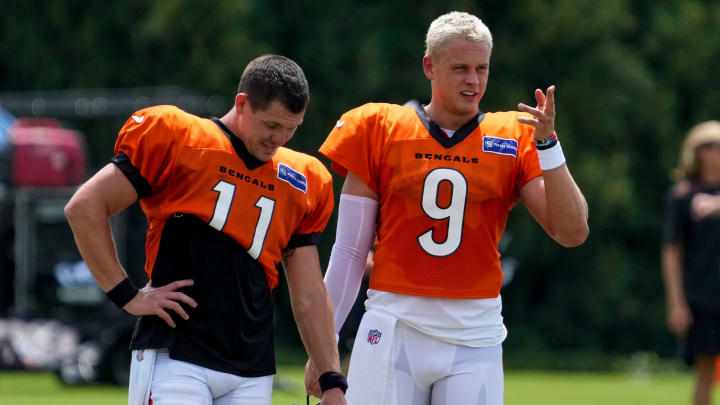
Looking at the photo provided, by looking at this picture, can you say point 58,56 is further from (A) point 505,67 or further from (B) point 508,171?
(B) point 508,171

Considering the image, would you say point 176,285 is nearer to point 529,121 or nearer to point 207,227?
point 207,227

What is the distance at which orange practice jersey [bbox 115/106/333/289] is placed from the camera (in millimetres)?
4242

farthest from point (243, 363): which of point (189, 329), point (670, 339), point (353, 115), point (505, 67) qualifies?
point (670, 339)

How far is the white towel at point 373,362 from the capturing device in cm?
454

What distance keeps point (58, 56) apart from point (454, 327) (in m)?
22.0

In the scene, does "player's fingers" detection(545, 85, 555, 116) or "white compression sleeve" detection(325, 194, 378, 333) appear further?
"white compression sleeve" detection(325, 194, 378, 333)

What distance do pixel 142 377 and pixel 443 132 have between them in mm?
1407

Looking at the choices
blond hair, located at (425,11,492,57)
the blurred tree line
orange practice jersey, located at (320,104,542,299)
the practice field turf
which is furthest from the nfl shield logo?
the blurred tree line

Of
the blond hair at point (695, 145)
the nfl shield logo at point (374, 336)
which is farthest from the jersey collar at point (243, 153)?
the blond hair at point (695, 145)

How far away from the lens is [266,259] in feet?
14.4

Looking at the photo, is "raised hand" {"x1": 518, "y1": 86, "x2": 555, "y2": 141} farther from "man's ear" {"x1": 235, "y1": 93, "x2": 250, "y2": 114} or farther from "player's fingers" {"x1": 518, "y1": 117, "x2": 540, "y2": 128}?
"man's ear" {"x1": 235, "y1": 93, "x2": 250, "y2": 114}

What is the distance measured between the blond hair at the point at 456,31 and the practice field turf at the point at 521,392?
720cm

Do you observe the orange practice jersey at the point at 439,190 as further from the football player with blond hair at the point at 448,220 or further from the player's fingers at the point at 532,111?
the player's fingers at the point at 532,111

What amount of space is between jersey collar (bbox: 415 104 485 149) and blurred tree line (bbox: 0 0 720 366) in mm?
18545
